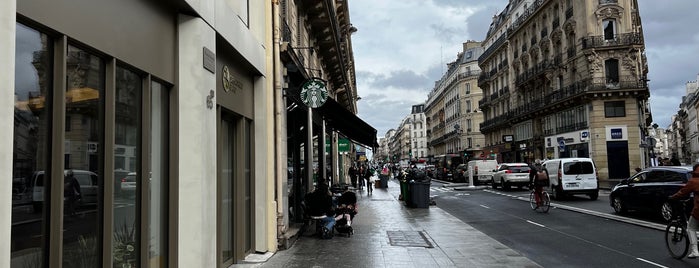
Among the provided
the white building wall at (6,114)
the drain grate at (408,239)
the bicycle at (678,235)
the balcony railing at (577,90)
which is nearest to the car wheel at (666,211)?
the bicycle at (678,235)

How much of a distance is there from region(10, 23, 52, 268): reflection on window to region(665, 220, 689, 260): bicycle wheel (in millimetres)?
8761

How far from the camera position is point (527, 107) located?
52.5 meters

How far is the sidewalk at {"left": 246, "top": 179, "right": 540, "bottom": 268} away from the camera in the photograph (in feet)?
26.3

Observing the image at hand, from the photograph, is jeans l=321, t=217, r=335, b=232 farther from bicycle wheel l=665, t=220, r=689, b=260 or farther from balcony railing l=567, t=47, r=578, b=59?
balcony railing l=567, t=47, r=578, b=59

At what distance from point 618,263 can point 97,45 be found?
796 cm

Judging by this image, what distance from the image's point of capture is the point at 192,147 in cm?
553

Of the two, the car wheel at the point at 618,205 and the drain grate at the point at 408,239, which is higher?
the car wheel at the point at 618,205

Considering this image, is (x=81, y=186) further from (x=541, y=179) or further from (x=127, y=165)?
(x=541, y=179)

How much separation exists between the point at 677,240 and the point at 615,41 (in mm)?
36414

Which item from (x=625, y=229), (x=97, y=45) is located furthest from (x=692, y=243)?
(x=97, y=45)

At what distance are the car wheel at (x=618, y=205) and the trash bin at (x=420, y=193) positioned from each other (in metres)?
5.86

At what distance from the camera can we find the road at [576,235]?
27.4ft

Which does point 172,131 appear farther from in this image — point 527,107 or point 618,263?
point 527,107

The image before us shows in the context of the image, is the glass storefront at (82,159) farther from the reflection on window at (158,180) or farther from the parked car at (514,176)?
the parked car at (514,176)
